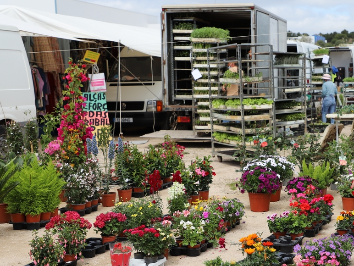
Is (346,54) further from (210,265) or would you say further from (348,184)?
(210,265)

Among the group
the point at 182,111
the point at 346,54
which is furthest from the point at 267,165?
the point at 346,54

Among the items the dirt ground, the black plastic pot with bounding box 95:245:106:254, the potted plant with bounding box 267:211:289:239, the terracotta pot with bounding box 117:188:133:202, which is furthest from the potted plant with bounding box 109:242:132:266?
the terracotta pot with bounding box 117:188:133:202

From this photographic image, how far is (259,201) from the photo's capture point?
278 inches

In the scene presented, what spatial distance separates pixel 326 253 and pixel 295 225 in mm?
1110

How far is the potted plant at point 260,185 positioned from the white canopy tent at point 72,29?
5.86 meters

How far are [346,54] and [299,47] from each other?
Result: 22.3 feet

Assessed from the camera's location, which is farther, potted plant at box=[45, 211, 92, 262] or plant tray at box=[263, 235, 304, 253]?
plant tray at box=[263, 235, 304, 253]

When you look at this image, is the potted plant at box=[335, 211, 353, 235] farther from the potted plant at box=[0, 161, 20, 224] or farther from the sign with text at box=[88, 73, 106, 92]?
the sign with text at box=[88, 73, 106, 92]

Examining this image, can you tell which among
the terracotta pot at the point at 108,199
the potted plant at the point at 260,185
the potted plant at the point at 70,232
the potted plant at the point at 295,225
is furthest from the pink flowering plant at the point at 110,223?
the potted plant at the point at 260,185

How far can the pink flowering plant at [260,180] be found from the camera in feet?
22.7

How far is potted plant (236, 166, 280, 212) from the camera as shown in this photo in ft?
22.7

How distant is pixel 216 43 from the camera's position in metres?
12.5

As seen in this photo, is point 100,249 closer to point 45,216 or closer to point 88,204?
point 45,216

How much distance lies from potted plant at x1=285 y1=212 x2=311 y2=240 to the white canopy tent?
7.10 metres
